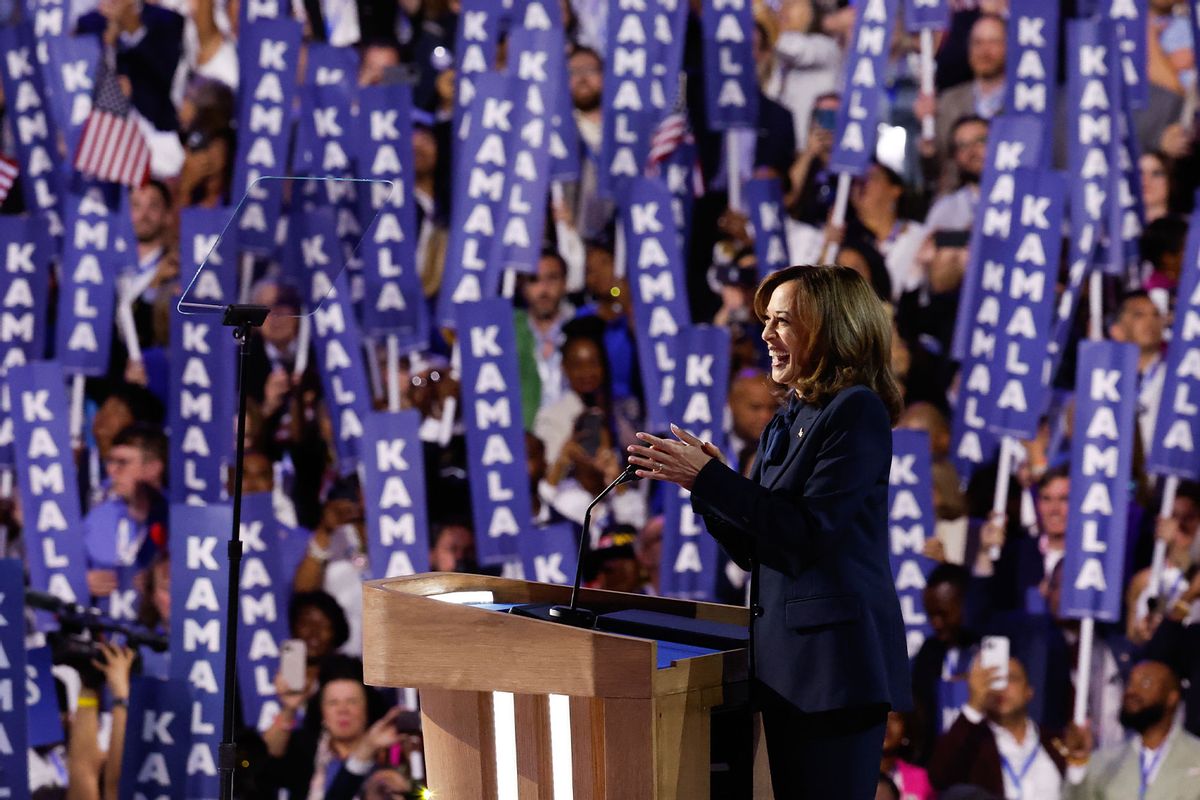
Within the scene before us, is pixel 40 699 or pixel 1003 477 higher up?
pixel 1003 477

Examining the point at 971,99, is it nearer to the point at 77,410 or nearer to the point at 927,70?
the point at 927,70

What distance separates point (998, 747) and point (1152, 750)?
0.44m

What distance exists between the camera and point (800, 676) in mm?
1844

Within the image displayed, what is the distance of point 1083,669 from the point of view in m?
3.90

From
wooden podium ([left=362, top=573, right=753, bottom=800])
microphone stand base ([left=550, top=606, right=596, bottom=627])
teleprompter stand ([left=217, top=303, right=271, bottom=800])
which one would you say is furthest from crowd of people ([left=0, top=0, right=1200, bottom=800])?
microphone stand base ([left=550, top=606, right=596, bottom=627])

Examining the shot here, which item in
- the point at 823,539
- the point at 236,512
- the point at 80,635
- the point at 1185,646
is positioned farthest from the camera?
the point at 80,635

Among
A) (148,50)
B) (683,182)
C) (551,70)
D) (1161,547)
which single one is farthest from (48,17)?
(1161,547)

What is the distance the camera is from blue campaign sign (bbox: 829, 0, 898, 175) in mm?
3955

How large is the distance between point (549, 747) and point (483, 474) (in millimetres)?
2173

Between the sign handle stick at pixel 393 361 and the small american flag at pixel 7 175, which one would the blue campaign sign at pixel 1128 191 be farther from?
the small american flag at pixel 7 175

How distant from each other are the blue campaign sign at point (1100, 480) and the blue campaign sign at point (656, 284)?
47.4 inches

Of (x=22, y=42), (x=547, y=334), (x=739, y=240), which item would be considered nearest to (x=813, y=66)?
(x=739, y=240)

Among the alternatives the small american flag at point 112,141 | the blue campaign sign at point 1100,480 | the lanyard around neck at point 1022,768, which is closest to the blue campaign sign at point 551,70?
the small american flag at point 112,141

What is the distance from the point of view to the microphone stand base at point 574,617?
195cm
